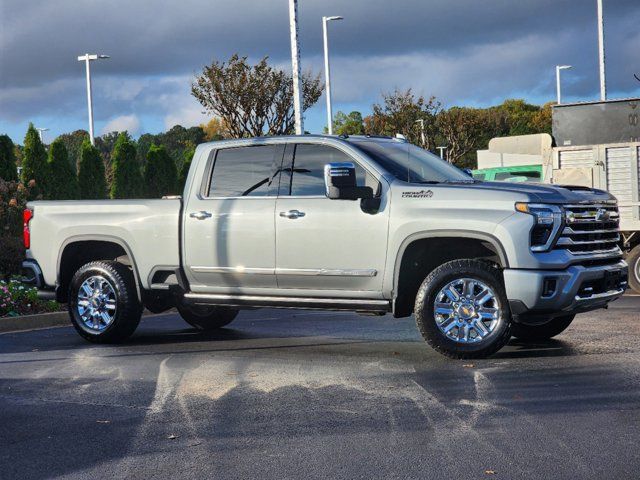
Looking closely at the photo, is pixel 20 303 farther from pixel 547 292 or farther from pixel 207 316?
pixel 547 292

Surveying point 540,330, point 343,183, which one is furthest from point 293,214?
point 540,330

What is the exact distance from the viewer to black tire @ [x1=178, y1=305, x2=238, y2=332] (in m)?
12.5

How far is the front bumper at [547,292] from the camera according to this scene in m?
8.92

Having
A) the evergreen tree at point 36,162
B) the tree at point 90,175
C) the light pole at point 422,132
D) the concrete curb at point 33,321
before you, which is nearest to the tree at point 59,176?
the evergreen tree at point 36,162

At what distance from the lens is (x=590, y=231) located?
9430 millimetres

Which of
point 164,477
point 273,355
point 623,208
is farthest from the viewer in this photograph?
point 623,208

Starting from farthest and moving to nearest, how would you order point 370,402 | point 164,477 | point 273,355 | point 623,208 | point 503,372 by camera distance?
point 623,208 → point 273,355 → point 503,372 → point 370,402 → point 164,477

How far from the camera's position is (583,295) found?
30.3 ft

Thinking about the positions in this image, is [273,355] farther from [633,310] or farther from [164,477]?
[633,310]

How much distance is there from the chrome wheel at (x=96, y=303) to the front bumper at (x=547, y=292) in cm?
454

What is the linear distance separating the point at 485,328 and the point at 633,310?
16.7 ft

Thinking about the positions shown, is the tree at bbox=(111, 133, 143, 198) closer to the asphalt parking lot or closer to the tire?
the asphalt parking lot

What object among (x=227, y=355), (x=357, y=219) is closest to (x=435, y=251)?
(x=357, y=219)

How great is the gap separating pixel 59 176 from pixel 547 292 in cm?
2241
